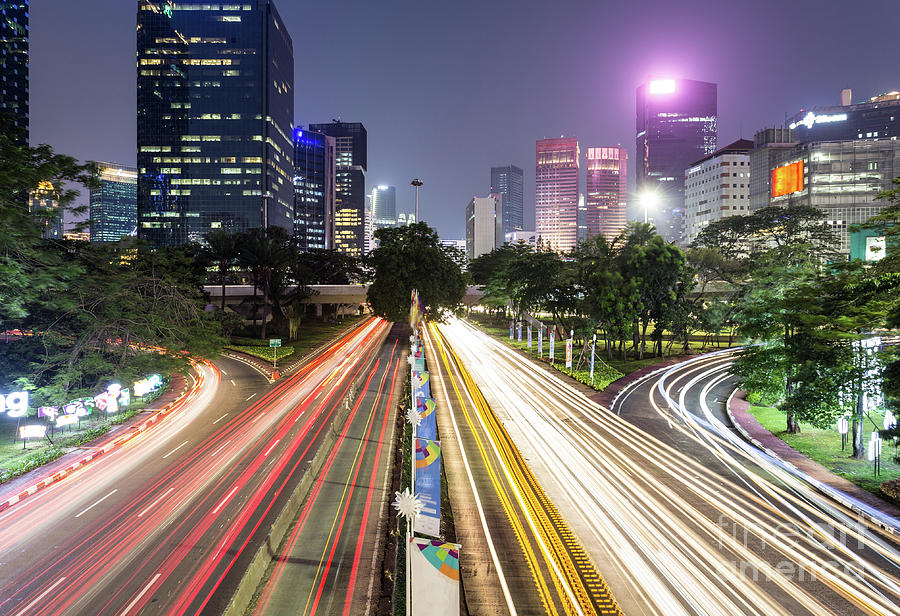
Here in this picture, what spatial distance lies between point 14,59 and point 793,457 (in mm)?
149849

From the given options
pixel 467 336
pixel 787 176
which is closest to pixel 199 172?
pixel 467 336

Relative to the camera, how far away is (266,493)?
768 inches

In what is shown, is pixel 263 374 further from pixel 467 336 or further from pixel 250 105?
pixel 250 105

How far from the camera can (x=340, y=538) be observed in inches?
635

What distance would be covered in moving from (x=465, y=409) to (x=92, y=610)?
74.0 ft

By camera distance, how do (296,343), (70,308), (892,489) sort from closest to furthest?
(892,489)
(70,308)
(296,343)

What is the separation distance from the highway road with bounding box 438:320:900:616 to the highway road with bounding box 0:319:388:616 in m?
11.3

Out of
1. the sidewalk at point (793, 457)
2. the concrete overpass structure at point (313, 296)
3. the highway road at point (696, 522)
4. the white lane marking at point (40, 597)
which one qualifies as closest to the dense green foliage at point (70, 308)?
the white lane marking at point (40, 597)

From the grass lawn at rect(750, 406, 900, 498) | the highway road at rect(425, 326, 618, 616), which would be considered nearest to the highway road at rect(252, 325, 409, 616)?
the highway road at rect(425, 326, 618, 616)

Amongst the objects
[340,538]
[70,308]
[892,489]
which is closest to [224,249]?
[70,308]

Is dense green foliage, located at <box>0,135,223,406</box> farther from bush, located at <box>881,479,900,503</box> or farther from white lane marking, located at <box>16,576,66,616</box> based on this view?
bush, located at <box>881,479,900,503</box>

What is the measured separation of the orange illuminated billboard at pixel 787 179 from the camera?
363 ft

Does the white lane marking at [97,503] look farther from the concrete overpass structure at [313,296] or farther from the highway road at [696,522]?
the concrete overpass structure at [313,296]

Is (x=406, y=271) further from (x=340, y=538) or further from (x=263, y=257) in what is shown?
(x=340, y=538)
